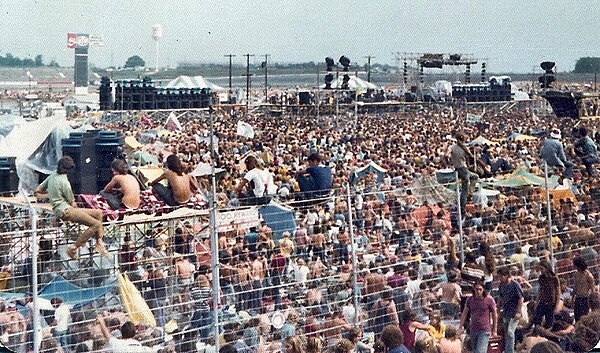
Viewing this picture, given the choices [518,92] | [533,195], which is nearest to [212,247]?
[533,195]

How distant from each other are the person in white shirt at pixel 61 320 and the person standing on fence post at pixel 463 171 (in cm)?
326

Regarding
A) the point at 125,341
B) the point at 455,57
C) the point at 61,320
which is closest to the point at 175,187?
the point at 61,320

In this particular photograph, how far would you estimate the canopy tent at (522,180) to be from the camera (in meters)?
8.95

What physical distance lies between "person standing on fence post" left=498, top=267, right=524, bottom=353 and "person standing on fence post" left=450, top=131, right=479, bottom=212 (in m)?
1.25

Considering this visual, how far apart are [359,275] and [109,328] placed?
1622 mm

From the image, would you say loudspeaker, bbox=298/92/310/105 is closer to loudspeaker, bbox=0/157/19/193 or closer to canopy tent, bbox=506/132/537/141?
canopy tent, bbox=506/132/537/141

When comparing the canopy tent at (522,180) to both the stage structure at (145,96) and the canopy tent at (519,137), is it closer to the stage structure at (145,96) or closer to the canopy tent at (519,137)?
the canopy tent at (519,137)

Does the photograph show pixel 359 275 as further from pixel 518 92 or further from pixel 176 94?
pixel 518 92

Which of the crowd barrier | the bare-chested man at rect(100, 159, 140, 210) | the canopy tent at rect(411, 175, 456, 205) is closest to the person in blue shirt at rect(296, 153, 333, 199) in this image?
the crowd barrier

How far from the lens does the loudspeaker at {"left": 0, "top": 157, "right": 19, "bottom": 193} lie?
27.3 feet

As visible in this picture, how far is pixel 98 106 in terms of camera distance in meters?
42.8

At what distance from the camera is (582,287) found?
6.49m

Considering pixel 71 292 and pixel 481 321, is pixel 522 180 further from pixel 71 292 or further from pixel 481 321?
pixel 71 292

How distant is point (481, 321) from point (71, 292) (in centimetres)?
230
